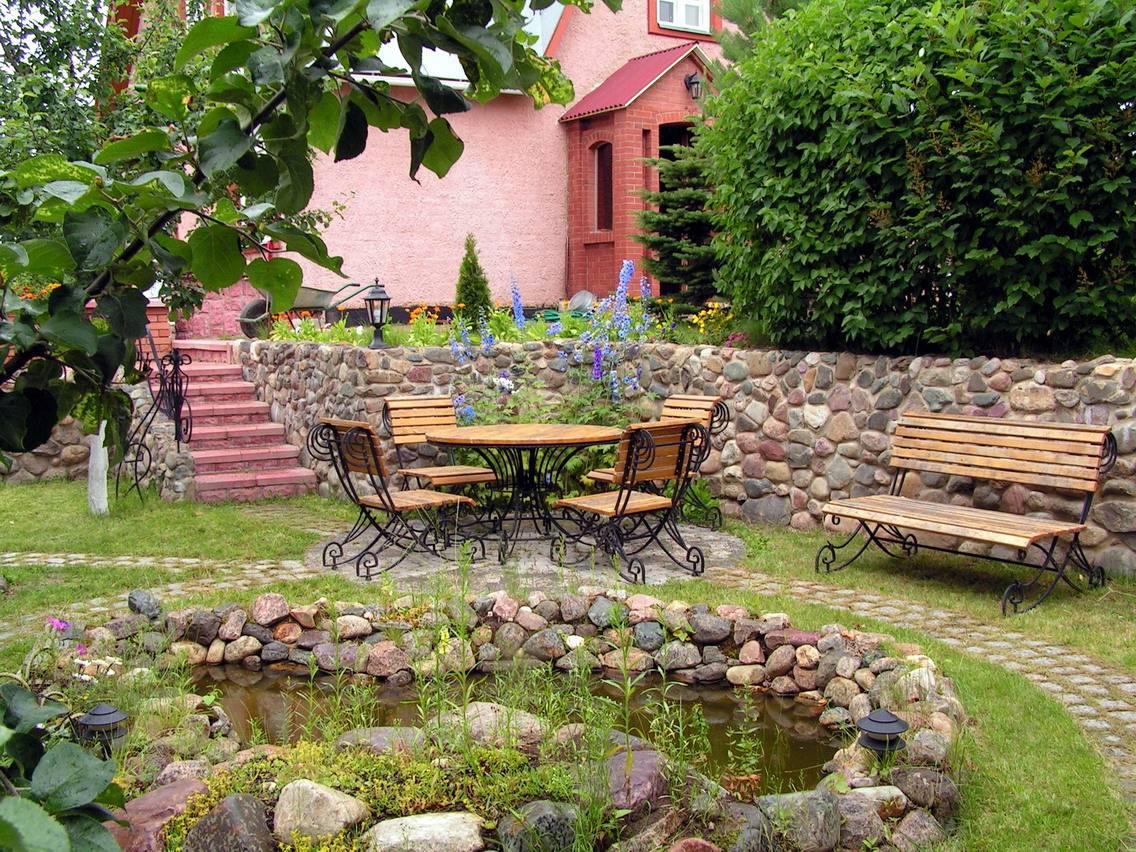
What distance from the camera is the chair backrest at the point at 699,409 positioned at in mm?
7914

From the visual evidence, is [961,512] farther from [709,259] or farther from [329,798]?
[709,259]

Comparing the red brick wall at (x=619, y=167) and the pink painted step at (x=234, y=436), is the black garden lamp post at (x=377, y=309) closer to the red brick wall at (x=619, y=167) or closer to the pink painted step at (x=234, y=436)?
the pink painted step at (x=234, y=436)

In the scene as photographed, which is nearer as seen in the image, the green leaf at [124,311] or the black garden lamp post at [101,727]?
the green leaf at [124,311]

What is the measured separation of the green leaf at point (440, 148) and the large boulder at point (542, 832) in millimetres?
2268

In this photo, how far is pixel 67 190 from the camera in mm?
939

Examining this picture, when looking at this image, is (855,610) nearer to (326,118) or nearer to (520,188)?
(326,118)

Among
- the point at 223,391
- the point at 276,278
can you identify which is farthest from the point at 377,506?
the point at 276,278

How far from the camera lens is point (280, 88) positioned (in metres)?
0.95

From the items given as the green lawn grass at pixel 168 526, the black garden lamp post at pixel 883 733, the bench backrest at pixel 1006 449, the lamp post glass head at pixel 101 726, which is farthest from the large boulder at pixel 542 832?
the green lawn grass at pixel 168 526

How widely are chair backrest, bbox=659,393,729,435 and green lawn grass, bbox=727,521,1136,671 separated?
0.87 metres

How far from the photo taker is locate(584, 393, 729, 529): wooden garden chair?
25.9 feet

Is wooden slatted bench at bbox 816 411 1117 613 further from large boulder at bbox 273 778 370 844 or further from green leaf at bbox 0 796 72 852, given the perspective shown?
green leaf at bbox 0 796 72 852

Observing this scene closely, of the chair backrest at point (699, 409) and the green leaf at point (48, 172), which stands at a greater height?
the green leaf at point (48, 172)

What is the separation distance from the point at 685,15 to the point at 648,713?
15333mm
